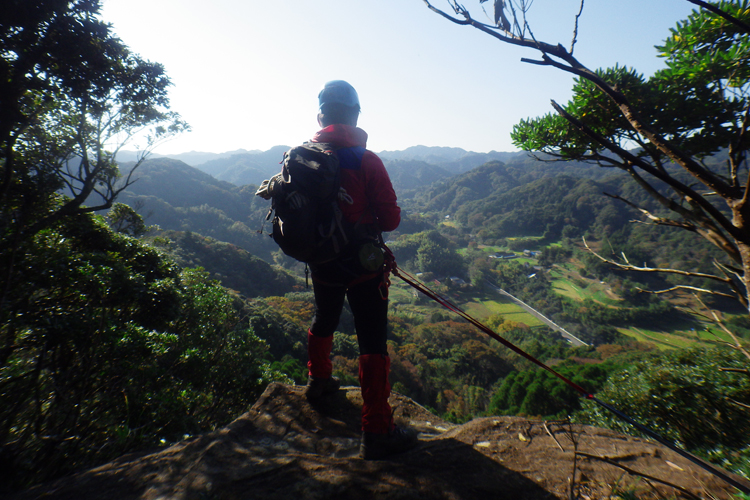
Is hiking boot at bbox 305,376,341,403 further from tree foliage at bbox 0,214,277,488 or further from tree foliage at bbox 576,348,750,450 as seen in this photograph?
tree foliage at bbox 576,348,750,450

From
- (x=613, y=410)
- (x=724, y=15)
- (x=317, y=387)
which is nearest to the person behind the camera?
(x=724, y=15)

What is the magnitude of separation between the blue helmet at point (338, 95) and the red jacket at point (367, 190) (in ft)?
1.01

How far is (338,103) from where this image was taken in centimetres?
246

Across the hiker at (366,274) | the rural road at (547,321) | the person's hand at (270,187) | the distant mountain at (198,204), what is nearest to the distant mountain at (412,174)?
the distant mountain at (198,204)

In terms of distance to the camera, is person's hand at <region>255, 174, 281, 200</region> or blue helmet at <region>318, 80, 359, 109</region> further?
blue helmet at <region>318, 80, 359, 109</region>

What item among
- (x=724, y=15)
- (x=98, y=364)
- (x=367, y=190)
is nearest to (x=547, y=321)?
(x=367, y=190)

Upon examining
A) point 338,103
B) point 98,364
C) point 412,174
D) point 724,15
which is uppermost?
point 412,174

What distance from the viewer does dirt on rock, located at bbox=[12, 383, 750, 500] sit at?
1539 millimetres

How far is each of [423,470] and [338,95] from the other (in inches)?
104

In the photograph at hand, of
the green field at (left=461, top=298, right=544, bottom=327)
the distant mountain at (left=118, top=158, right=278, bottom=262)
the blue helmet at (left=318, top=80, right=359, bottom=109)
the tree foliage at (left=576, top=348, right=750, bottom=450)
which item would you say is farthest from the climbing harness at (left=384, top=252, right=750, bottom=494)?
the distant mountain at (left=118, top=158, right=278, bottom=262)

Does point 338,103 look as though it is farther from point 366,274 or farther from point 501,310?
point 501,310

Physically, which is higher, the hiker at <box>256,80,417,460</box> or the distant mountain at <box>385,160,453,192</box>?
the distant mountain at <box>385,160,453,192</box>

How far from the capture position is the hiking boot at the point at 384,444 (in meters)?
2.00

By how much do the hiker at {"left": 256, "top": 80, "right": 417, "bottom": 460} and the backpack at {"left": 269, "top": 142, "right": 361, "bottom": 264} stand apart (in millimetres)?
103
